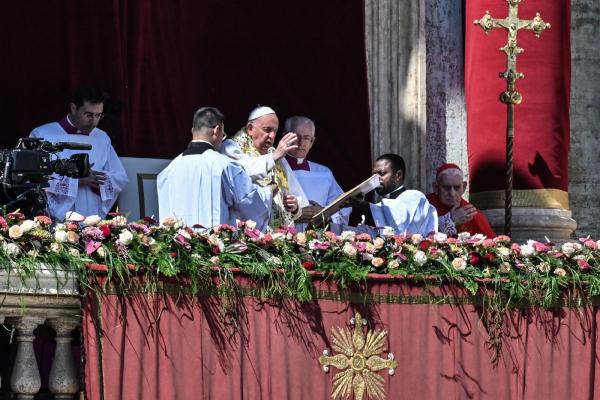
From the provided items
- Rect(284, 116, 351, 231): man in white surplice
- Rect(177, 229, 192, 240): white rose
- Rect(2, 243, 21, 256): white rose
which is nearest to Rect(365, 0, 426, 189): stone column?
Rect(284, 116, 351, 231): man in white surplice

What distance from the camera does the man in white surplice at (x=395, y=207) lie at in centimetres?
1186

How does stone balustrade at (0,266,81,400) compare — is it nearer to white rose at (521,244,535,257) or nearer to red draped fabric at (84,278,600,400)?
red draped fabric at (84,278,600,400)

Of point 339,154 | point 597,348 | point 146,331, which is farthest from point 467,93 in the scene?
point 146,331

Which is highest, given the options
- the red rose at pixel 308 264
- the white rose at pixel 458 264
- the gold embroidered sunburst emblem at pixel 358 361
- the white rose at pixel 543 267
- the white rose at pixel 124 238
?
the white rose at pixel 124 238

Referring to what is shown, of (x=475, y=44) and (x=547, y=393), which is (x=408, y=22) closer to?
(x=475, y=44)

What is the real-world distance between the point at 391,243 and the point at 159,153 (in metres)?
3.07

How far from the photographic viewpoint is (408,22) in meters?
14.0

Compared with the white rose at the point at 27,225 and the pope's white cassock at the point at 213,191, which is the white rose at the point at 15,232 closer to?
the white rose at the point at 27,225

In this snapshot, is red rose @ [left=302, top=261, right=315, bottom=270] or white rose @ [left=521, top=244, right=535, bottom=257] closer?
red rose @ [left=302, top=261, right=315, bottom=270]

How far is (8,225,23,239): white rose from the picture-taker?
346 inches

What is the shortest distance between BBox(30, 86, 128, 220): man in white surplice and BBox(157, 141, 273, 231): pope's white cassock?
0.82 meters

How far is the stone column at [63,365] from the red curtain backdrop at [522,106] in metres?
5.64

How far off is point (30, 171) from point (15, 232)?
0.69m

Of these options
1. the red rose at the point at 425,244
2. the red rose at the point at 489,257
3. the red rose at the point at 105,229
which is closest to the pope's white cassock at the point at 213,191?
the red rose at the point at 425,244
